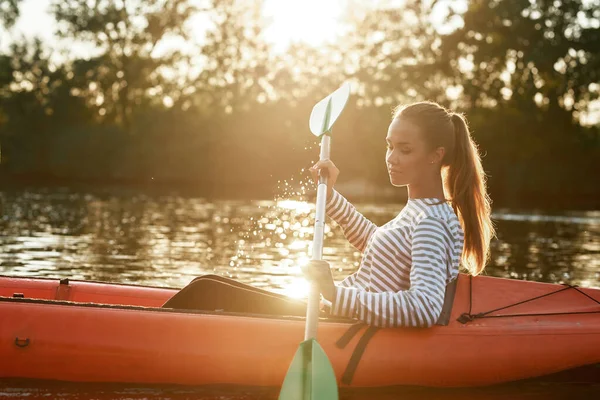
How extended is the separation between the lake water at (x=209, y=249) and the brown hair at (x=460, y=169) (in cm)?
79

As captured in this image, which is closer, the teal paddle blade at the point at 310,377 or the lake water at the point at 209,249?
the teal paddle blade at the point at 310,377

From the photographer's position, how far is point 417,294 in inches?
130

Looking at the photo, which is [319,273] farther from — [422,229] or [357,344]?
[357,344]

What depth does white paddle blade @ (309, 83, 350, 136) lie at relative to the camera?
3982 mm

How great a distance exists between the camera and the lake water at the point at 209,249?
408 cm

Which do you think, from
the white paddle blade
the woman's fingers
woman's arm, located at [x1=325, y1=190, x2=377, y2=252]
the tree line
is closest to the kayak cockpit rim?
woman's arm, located at [x1=325, y1=190, x2=377, y2=252]


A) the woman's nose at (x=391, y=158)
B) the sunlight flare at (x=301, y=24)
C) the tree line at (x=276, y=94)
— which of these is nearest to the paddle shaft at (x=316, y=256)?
the woman's nose at (x=391, y=158)

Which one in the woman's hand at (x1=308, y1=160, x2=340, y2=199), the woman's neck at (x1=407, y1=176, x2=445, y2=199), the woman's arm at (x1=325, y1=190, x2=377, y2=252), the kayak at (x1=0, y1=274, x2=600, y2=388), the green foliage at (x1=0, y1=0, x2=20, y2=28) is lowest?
the kayak at (x1=0, y1=274, x2=600, y2=388)

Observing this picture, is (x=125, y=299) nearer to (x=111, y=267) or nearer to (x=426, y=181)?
(x=426, y=181)

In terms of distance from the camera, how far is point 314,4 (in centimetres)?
2700

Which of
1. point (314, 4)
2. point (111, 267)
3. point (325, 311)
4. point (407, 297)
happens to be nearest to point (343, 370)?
point (325, 311)

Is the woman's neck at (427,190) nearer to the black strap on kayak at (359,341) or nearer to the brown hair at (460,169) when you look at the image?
the brown hair at (460,169)

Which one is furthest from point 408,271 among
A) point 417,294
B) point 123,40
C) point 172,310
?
point 123,40

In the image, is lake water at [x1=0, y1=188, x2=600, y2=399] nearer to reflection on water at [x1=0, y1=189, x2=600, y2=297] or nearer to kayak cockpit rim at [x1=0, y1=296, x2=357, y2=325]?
reflection on water at [x1=0, y1=189, x2=600, y2=297]
